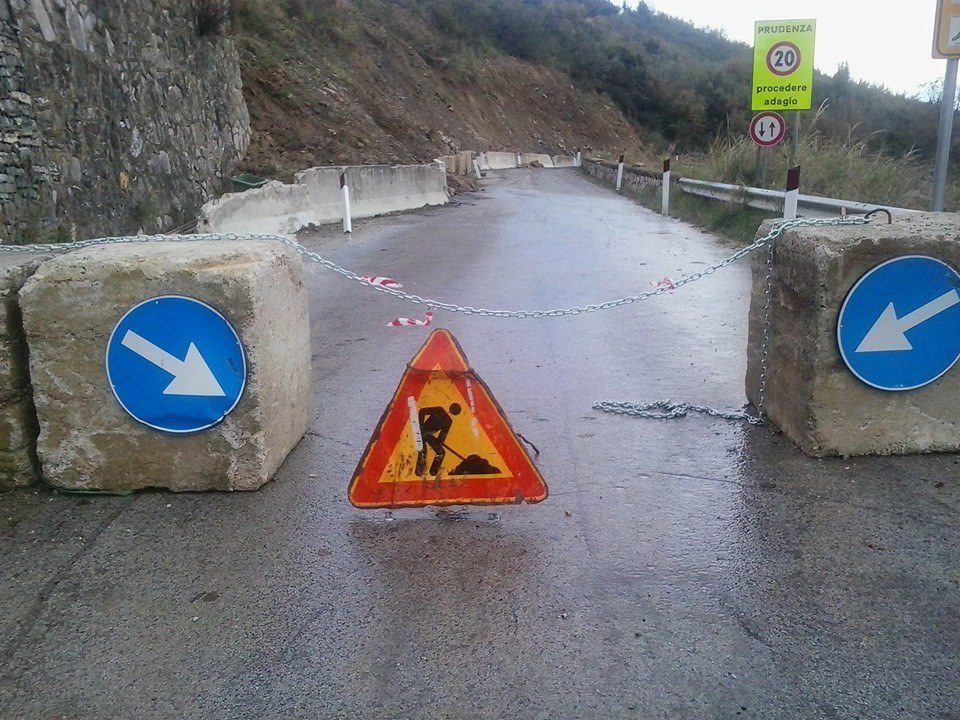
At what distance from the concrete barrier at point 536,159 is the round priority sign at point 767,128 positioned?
35787 mm

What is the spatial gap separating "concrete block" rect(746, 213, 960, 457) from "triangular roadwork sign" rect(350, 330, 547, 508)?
5.75 feet

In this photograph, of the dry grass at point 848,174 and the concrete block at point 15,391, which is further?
the dry grass at point 848,174

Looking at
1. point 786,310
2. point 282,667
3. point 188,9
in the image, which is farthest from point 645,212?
point 282,667

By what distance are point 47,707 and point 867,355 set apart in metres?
4.13

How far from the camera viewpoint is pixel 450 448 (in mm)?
4070

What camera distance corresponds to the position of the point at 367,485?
13.2ft

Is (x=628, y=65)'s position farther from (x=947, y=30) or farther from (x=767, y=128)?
(x=947, y=30)

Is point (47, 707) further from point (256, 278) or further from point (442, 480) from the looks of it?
point (256, 278)

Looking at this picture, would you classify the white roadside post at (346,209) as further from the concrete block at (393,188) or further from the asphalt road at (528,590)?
the asphalt road at (528,590)

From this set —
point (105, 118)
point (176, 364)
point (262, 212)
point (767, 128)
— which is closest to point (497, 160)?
point (767, 128)

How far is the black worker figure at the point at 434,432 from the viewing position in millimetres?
4059

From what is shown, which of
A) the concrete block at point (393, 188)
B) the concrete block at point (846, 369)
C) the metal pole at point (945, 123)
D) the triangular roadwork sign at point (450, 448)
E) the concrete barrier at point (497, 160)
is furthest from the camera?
the concrete barrier at point (497, 160)

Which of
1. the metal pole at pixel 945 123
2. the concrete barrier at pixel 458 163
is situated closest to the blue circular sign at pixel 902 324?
the metal pole at pixel 945 123

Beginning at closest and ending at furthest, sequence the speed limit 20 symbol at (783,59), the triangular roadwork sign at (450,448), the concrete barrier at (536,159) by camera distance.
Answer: the triangular roadwork sign at (450,448), the speed limit 20 symbol at (783,59), the concrete barrier at (536,159)
